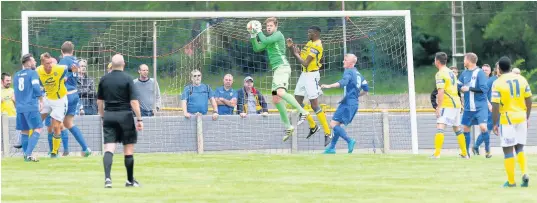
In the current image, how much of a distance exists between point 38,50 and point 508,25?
29.5 meters

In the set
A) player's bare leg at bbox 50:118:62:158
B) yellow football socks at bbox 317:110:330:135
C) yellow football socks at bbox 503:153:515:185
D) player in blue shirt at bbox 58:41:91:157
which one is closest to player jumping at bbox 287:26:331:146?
yellow football socks at bbox 317:110:330:135

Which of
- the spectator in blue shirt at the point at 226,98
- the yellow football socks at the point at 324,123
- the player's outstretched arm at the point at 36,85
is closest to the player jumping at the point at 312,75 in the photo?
the yellow football socks at the point at 324,123

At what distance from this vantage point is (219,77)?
36438 millimetres

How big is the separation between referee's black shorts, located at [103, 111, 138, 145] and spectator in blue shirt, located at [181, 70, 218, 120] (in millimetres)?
9196

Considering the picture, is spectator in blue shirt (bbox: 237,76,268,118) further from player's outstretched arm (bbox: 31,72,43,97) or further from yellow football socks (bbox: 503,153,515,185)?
yellow football socks (bbox: 503,153,515,185)

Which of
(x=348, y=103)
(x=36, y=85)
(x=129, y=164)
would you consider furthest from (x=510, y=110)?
(x=36, y=85)

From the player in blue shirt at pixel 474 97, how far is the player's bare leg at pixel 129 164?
27.0 ft

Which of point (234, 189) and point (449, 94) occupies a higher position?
point (449, 94)

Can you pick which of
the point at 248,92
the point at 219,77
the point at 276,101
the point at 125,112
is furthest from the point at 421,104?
the point at 125,112

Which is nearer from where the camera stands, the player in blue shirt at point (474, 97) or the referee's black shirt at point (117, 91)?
the referee's black shirt at point (117, 91)

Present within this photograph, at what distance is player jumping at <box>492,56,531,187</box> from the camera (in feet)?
52.8

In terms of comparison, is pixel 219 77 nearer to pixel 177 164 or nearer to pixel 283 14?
pixel 283 14

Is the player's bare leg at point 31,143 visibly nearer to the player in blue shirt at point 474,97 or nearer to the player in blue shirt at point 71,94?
the player in blue shirt at point 71,94

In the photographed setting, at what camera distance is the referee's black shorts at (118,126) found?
16234 mm
